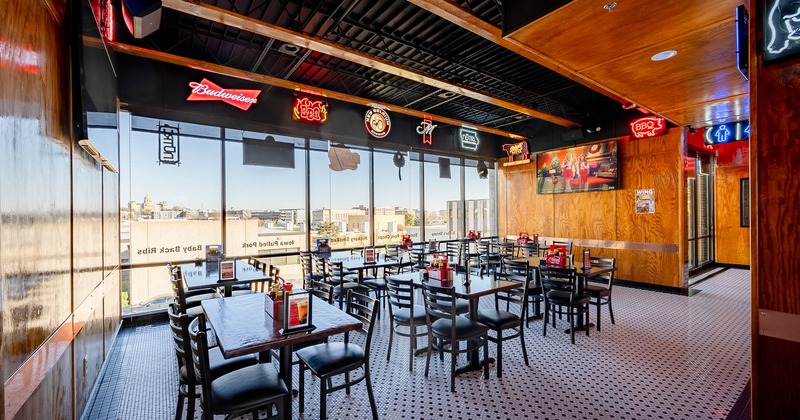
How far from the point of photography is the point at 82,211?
2.82 metres

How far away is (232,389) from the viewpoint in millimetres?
2221

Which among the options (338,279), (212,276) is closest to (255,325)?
(212,276)

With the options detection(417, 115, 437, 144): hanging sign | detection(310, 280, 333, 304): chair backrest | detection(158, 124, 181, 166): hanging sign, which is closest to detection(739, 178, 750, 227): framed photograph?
detection(417, 115, 437, 144): hanging sign

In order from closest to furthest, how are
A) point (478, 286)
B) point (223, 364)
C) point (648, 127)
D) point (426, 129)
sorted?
point (223, 364), point (478, 286), point (648, 127), point (426, 129)

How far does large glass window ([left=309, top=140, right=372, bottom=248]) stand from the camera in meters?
7.17

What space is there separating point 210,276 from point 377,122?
4565mm

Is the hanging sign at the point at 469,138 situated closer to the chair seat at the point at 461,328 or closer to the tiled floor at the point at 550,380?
the tiled floor at the point at 550,380

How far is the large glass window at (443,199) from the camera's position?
9.18 m

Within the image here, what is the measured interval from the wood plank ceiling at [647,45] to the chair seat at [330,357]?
3178 mm

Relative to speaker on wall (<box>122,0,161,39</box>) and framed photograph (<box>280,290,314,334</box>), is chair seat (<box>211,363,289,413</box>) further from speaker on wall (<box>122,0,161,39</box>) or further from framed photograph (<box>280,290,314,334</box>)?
speaker on wall (<box>122,0,161,39</box>)

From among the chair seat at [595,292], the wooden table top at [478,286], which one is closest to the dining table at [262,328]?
the wooden table top at [478,286]

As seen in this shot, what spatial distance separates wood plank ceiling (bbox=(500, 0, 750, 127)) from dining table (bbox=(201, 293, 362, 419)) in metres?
3.01

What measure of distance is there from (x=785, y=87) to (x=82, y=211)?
4.87 meters

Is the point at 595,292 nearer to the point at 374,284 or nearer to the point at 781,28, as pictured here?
the point at 374,284
